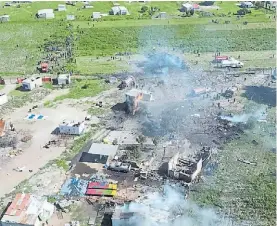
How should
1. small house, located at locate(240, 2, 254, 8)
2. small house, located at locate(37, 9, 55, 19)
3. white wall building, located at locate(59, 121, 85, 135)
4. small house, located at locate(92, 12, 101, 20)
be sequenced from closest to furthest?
1. white wall building, located at locate(59, 121, 85, 135)
2. small house, located at locate(92, 12, 101, 20)
3. small house, located at locate(37, 9, 55, 19)
4. small house, located at locate(240, 2, 254, 8)

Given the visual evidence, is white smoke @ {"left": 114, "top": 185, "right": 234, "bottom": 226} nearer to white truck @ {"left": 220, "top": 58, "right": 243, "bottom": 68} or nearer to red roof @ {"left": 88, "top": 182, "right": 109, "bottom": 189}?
red roof @ {"left": 88, "top": 182, "right": 109, "bottom": 189}

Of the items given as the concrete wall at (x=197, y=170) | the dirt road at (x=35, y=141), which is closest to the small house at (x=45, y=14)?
the dirt road at (x=35, y=141)

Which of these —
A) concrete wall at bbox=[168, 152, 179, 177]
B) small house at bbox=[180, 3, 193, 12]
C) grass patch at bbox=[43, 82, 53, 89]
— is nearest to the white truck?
grass patch at bbox=[43, 82, 53, 89]

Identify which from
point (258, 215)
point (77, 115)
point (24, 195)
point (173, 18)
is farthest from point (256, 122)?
point (173, 18)

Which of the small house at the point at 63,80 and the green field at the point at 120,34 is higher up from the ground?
the green field at the point at 120,34

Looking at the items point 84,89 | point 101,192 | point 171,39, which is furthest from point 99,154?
point 171,39

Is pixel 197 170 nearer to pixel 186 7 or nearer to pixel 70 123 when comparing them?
pixel 70 123

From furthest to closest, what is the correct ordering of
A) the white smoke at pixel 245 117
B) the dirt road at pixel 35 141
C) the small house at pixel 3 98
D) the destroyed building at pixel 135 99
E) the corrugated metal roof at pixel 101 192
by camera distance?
the small house at pixel 3 98 → the destroyed building at pixel 135 99 → the white smoke at pixel 245 117 → the dirt road at pixel 35 141 → the corrugated metal roof at pixel 101 192

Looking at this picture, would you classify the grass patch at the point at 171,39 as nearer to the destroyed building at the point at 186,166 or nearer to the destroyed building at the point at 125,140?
the destroyed building at the point at 125,140
